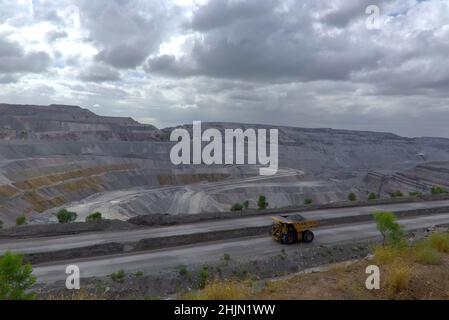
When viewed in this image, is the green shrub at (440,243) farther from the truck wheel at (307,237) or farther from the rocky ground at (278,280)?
the truck wheel at (307,237)

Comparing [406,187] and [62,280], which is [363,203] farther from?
[406,187]

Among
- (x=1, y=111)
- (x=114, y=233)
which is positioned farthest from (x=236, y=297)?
(x=1, y=111)

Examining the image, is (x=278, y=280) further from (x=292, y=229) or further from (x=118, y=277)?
(x=292, y=229)

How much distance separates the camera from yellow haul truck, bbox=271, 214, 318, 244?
2223cm

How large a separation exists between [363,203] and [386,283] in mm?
28989

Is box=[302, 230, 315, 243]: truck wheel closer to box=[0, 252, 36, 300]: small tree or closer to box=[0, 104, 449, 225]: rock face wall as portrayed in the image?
box=[0, 252, 36, 300]: small tree

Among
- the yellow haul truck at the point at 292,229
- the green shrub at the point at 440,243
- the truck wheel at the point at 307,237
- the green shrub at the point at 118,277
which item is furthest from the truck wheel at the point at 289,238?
the green shrub at the point at 118,277

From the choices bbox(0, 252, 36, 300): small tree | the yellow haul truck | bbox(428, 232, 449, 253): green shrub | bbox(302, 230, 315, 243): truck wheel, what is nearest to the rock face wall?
the yellow haul truck

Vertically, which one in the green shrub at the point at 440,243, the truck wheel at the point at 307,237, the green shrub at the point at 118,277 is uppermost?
the green shrub at the point at 440,243

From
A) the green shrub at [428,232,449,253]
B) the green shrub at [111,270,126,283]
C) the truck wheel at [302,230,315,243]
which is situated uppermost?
the green shrub at [428,232,449,253]

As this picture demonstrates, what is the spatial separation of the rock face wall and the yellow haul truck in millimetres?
29022

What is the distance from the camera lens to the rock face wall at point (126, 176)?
5225 centimetres

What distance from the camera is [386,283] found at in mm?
9633

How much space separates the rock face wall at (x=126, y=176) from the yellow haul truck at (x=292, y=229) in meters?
29.0
